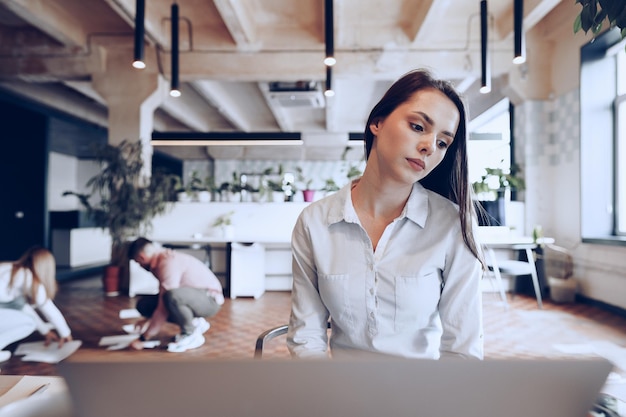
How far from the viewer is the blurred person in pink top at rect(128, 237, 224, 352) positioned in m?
3.38

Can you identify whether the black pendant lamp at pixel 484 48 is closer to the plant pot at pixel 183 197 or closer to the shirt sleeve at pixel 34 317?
the plant pot at pixel 183 197

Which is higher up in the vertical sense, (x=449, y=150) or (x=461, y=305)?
(x=449, y=150)

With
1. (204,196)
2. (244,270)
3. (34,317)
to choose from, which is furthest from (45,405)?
(204,196)

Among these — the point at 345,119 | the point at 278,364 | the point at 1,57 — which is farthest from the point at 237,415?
the point at 345,119

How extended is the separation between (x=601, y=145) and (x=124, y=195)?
6.25 meters

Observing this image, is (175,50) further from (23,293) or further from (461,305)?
(461,305)

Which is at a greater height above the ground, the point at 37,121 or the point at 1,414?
the point at 37,121

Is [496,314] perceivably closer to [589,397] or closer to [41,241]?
[589,397]

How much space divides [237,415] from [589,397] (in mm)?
368

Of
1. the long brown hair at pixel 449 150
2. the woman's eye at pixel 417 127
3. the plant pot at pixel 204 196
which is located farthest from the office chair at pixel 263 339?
the plant pot at pixel 204 196

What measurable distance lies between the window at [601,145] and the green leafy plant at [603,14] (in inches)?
195

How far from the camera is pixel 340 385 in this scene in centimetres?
42

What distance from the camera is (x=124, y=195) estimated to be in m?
5.38

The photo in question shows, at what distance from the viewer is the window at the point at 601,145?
498 centimetres
